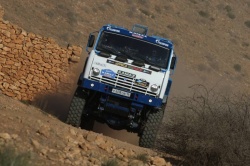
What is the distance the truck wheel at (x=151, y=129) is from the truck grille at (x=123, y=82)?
63 centimetres

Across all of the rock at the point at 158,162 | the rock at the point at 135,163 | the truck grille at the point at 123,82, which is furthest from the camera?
the truck grille at the point at 123,82

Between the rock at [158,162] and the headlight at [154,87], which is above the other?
the headlight at [154,87]

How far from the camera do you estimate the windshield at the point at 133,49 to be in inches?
648

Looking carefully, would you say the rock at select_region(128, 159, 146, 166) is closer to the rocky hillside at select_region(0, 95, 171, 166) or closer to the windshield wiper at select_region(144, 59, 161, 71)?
the rocky hillside at select_region(0, 95, 171, 166)

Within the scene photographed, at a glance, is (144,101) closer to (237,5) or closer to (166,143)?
(166,143)

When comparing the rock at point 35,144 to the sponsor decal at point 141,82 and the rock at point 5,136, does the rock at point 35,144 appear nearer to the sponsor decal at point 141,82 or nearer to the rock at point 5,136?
the rock at point 5,136

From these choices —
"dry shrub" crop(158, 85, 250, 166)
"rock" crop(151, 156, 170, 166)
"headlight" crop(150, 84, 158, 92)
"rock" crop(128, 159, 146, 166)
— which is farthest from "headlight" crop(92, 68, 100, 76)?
"rock" crop(128, 159, 146, 166)

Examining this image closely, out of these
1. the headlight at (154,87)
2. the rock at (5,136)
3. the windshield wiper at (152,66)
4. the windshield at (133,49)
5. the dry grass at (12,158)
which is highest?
the windshield at (133,49)

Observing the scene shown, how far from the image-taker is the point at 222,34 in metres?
52.1

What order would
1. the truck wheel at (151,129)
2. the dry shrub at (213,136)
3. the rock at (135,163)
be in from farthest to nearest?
the truck wheel at (151,129) → the dry shrub at (213,136) → the rock at (135,163)

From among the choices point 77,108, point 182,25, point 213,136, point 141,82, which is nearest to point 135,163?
point 213,136

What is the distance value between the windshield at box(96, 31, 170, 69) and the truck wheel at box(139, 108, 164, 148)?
1229 mm

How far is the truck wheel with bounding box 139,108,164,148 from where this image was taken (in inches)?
655

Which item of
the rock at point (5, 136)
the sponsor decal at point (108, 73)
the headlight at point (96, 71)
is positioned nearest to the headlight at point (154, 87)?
the sponsor decal at point (108, 73)
